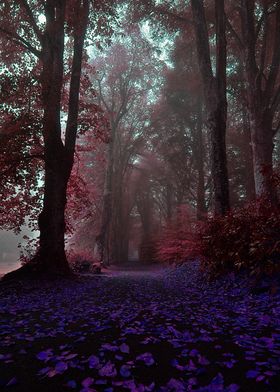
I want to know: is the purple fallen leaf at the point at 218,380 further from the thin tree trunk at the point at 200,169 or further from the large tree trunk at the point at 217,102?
the thin tree trunk at the point at 200,169

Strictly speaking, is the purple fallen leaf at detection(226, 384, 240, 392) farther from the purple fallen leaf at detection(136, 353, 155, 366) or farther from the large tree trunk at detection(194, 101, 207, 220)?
the large tree trunk at detection(194, 101, 207, 220)

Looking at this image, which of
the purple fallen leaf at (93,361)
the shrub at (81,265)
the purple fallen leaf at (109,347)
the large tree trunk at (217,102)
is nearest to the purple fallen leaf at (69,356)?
the purple fallen leaf at (93,361)

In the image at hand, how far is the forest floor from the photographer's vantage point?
6.21 feet

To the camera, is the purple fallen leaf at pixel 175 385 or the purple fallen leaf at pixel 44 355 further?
the purple fallen leaf at pixel 44 355

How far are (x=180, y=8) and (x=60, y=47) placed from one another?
7.13 m

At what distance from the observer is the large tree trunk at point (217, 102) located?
28.1 feet

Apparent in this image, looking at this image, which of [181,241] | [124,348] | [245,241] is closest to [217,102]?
[245,241]

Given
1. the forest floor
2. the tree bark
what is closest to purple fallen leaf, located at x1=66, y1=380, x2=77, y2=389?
the forest floor

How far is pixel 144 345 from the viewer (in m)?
2.62

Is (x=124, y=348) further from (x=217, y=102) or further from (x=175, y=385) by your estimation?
(x=217, y=102)

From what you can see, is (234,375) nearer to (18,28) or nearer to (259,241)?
(259,241)

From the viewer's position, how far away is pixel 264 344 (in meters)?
2.57

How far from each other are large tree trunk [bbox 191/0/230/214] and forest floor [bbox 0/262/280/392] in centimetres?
405

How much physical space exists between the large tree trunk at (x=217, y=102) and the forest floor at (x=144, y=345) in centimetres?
405
